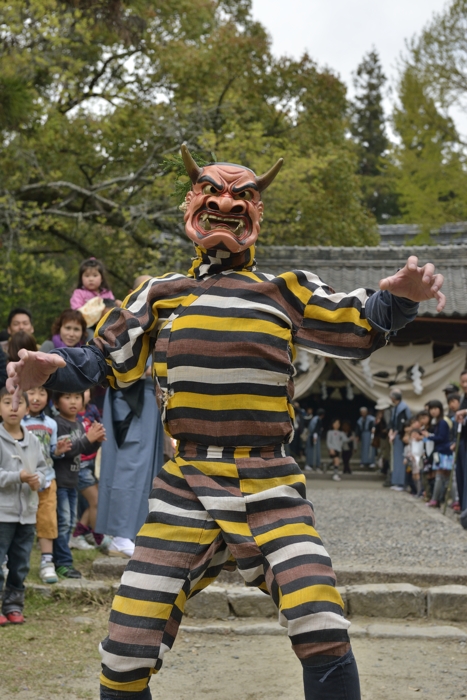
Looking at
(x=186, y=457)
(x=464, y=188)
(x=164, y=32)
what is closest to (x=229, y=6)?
(x=164, y=32)

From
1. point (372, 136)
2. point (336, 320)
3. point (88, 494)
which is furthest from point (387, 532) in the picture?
point (372, 136)

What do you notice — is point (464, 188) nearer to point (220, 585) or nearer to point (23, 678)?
point (220, 585)

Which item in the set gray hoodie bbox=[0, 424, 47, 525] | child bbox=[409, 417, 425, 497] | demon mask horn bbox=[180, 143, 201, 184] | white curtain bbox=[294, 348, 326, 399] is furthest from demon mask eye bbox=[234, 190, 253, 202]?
white curtain bbox=[294, 348, 326, 399]

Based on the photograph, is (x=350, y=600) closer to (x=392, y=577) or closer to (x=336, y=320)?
(x=392, y=577)

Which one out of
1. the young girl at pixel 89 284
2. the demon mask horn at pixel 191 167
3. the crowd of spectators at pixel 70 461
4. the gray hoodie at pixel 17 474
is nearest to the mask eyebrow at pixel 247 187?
the demon mask horn at pixel 191 167

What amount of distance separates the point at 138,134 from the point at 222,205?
11.4m

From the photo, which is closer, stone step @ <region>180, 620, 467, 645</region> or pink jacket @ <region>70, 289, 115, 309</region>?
stone step @ <region>180, 620, 467, 645</region>

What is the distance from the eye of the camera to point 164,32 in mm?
17547

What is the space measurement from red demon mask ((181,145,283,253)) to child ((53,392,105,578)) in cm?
242

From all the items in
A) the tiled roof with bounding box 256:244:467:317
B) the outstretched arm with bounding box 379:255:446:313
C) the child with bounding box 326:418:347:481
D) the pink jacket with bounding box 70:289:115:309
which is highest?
the tiled roof with bounding box 256:244:467:317

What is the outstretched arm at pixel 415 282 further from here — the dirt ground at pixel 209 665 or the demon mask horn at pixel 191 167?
the dirt ground at pixel 209 665

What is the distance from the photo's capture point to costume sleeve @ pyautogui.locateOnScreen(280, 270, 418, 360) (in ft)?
9.39

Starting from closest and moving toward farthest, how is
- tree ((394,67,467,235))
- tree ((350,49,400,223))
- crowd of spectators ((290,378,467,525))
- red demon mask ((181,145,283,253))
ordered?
red demon mask ((181,145,283,253)) < crowd of spectators ((290,378,467,525)) < tree ((394,67,467,235)) < tree ((350,49,400,223))

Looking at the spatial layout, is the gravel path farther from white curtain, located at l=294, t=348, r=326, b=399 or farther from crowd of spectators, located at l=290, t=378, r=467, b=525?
white curtain, located at l=294, t=348, r=326, b=399
